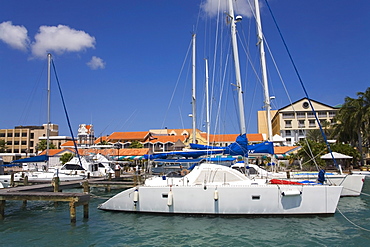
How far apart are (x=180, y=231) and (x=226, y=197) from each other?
299 cm

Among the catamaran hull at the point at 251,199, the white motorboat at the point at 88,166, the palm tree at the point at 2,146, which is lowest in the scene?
the catamaran hull at the point at 251,199

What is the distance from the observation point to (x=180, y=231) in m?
14.9

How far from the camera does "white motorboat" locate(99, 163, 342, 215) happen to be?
16234mm

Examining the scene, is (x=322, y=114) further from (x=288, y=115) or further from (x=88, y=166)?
(x=88, y=166)

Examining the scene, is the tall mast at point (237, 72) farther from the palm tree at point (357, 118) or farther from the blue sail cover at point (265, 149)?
the palm tree at point (357, 118)

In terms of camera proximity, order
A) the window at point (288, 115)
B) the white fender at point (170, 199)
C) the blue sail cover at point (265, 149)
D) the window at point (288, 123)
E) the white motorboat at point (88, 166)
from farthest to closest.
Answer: the window at point (288, 123), the window at point (288, 115), the white motorboat at point (88, 166), the blue sail cover at point (265, 149), the white fender at point (170, 199)

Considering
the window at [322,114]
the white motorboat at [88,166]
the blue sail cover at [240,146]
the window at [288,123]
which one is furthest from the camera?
the window at [288,123]

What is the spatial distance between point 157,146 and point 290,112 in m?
34.8

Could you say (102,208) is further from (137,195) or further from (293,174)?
(293,174)

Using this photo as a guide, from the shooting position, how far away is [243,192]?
16359 mm

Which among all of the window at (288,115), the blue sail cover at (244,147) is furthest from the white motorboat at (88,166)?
the window at (288,115)

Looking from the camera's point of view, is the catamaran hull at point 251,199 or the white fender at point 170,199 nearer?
the catamaran hull at point 251,199

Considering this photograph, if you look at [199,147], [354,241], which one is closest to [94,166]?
[199,147]

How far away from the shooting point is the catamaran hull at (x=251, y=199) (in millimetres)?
16203
